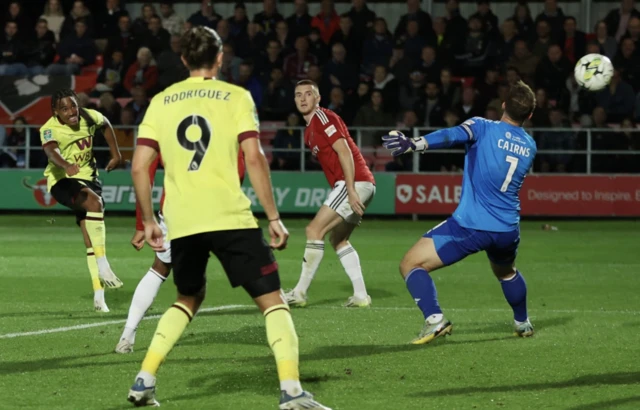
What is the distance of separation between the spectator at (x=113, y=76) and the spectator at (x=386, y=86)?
5.51 m

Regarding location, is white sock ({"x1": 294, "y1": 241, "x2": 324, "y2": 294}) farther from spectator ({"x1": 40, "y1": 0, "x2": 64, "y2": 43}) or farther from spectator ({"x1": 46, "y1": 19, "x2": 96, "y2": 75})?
spectator ({"x1": 40, "y1": 0, "x2": 64, "y2": 43})

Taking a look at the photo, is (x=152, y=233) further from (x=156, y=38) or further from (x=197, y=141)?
(x=156, y=38)

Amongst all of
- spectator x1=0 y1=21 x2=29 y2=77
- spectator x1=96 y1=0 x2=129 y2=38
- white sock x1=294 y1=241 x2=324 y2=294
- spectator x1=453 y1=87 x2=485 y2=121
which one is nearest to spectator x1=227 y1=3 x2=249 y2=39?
spectator x1=96 y1=0 x2=129 y2=38

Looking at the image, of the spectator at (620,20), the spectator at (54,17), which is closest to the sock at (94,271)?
the spectator at (620,20)

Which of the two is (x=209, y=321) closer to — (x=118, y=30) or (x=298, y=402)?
(x=298, y=402)

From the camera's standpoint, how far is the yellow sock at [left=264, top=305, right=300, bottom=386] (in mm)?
6074

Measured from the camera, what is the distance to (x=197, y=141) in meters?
6.10

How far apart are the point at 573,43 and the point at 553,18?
2.65ft

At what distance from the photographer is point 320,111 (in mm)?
11203

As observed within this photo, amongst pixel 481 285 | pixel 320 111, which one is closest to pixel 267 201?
pixel 320 111

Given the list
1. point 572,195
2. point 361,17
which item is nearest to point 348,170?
point 572,195

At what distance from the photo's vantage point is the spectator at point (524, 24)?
79.9 ft

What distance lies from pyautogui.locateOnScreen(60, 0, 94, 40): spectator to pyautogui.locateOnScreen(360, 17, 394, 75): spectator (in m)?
6.29

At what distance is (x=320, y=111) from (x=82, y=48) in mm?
15689
